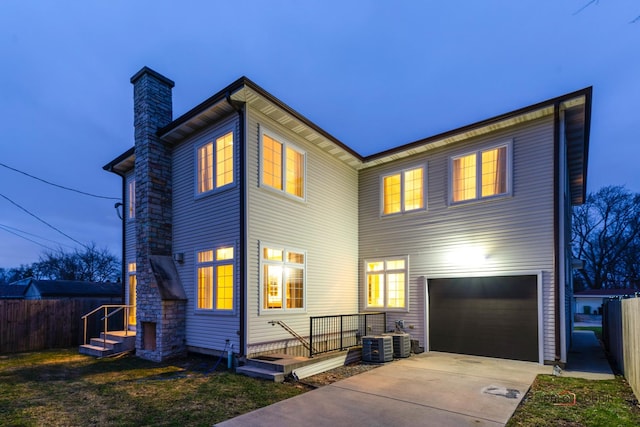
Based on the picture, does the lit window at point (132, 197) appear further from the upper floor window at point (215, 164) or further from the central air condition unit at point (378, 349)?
the central air condition unit at point (378, 349)

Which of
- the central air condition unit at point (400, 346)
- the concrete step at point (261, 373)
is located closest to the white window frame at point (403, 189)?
the central air condition unit at point (400, 346)

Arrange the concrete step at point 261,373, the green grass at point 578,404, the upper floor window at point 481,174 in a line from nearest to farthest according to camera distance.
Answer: the green grass at point 578,404, the concrete step at point 261,373, the upper floor window at point 481,174

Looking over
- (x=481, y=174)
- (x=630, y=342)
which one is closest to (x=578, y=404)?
(x=630, y=342)

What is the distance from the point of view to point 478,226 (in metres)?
8.95

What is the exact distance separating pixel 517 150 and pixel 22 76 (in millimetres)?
75784

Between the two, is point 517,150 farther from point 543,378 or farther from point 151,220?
point 151,220

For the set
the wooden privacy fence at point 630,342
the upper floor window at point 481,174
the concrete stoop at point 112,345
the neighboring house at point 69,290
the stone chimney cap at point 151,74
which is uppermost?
the stone chimney cap at point 151,74

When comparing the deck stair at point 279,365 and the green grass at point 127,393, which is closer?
the green grass at point 127,393

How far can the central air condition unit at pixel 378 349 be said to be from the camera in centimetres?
819

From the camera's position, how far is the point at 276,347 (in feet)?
26.2

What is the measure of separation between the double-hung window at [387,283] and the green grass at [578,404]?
13.4 ft

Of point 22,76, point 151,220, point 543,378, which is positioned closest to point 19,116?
point 22,76

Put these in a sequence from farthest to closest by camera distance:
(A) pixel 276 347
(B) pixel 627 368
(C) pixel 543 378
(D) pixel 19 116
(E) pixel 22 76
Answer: (E) pixel 22 76 → (D) pixel 19 116 → (A) pixel 276 347 → (C) pixel 543 378 → (B) pixel 627 368

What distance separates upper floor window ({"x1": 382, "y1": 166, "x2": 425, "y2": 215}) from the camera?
33.4ft
